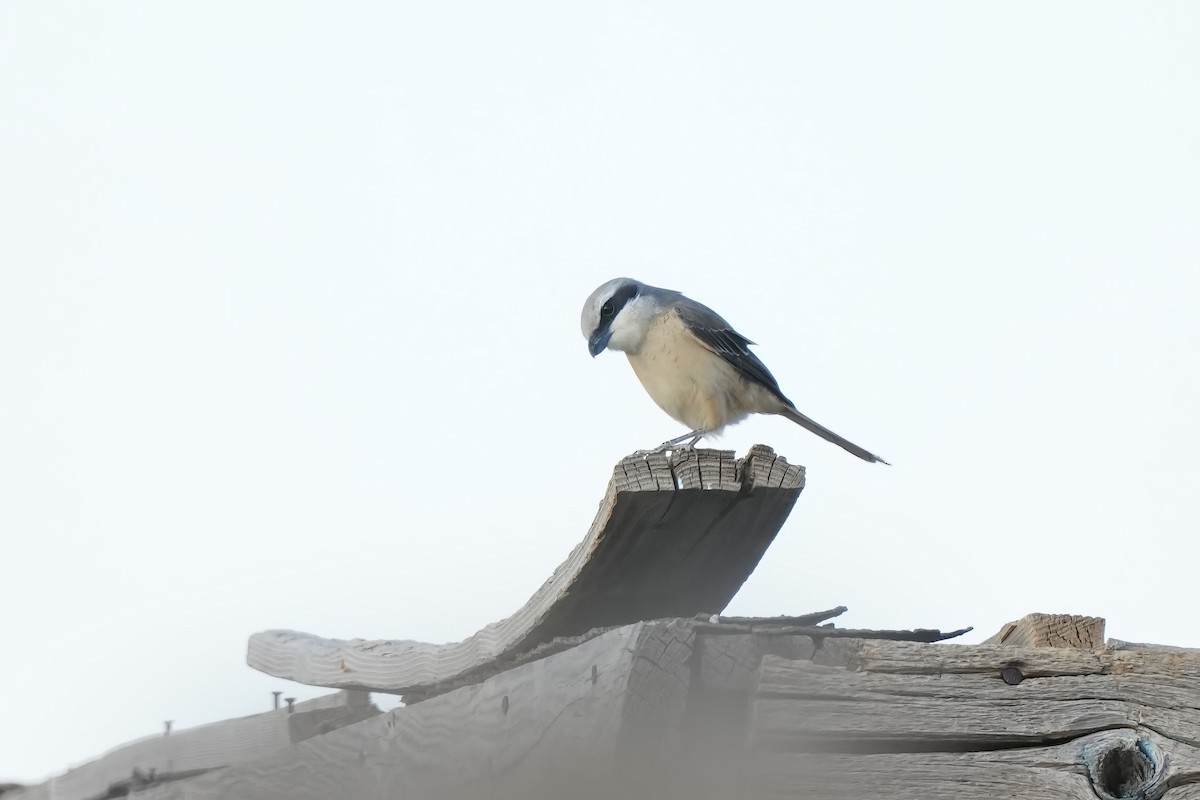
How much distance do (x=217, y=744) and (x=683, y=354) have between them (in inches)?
110

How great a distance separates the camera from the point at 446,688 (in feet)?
10.6

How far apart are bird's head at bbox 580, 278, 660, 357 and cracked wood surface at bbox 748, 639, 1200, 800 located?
295 cm

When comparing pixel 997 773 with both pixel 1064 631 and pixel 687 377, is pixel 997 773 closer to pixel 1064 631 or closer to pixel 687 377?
pixel 1064 631

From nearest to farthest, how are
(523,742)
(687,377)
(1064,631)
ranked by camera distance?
(523,742)
(1064,631)
(687,377)

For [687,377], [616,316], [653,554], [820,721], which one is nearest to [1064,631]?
[820,721]

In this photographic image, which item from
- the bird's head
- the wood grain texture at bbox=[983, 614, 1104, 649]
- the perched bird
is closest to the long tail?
the perched bird

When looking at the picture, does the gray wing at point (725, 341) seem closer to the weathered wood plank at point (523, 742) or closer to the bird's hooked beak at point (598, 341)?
the bird's hooked beak at point (598, 341)

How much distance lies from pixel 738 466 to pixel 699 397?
2.69 m

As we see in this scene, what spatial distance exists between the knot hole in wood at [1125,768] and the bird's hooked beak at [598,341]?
10.6ft

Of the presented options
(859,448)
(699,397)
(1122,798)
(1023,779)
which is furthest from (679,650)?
(859,448)

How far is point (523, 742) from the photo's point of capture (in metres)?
2.68

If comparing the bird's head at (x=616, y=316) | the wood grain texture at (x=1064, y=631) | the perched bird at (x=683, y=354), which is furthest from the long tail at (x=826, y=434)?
the wood grain texture at (x=1064, y=631)

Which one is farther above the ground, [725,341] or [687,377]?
[725,341]

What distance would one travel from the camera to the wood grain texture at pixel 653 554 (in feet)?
9.38
